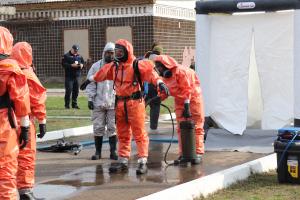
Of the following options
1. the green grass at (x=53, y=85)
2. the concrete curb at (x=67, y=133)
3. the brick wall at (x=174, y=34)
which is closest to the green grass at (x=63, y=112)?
the concrete curb at (x=67, y=133)

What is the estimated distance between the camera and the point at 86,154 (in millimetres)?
11852

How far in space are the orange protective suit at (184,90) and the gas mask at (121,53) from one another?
767 mm

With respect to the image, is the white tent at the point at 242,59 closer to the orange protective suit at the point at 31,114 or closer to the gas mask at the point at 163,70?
the gas mask at the point at 163,70

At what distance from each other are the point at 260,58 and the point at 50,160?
13.6ft

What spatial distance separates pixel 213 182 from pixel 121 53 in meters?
2.37

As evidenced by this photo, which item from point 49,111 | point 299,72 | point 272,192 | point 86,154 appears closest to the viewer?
point 272,192

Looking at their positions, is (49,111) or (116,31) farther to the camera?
(116,31)

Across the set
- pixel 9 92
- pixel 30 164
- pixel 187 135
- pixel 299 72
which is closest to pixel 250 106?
pixel 299 72

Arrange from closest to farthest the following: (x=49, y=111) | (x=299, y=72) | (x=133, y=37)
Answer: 1. (x=299, y=72)
2. (x=49, y=111)
3. (x=133, y=37)

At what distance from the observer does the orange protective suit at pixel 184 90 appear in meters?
10.2

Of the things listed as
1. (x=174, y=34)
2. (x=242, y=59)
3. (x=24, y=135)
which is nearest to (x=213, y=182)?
(x=24, y=135)

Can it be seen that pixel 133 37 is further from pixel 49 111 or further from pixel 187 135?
pixel 187 135

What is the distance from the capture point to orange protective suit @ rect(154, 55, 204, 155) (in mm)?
10172

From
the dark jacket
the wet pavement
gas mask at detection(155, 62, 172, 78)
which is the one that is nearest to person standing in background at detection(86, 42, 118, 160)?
the wet pavement
